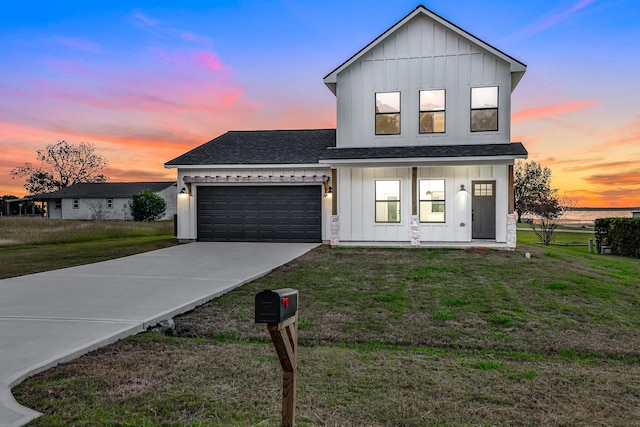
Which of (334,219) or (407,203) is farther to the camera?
(334,219)

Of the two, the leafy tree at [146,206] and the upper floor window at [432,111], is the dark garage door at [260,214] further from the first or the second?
the leafy tree at [146,206]

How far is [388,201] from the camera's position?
1508 cm

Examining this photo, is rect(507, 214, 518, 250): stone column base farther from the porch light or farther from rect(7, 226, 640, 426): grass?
the porch light

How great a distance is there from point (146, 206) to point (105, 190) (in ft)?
39.1

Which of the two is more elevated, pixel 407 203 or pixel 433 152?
pixel 433 152

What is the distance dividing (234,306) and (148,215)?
33856 millimetres

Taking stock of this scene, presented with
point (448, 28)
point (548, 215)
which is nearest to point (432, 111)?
point (448, 28)

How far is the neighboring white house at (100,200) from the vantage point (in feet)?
140

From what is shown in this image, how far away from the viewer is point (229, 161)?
16.7 meters

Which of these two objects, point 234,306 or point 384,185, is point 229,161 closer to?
point 384,185

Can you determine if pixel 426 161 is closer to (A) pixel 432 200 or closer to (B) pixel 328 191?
(A) pixel 432 200

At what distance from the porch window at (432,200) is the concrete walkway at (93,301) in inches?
225

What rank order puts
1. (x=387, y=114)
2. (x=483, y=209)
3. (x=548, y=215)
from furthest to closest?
(x=548, y=215) → (x=387, y=114) → (x=483, y=209)

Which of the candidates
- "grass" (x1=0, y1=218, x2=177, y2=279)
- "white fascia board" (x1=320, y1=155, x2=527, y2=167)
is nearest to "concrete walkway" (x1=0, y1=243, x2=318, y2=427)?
"grass" (x1=0, y1=218, x2=177, y2=279)
